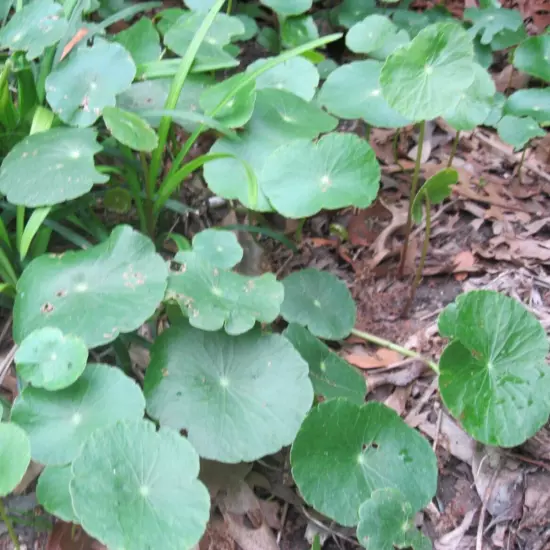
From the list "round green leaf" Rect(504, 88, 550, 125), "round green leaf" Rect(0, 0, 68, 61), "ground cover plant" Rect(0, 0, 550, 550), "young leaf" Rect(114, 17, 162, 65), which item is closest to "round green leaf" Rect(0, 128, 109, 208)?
"ground cover plant" Rect(0, 0, 550, 550)

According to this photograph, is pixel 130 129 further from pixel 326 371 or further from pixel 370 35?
pixel 370 35

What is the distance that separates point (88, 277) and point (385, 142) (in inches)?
60.5

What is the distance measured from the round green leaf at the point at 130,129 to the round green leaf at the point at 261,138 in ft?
0.81

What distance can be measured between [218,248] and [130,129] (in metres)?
0.41

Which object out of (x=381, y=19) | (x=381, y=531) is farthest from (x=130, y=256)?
(x=381, y=19)

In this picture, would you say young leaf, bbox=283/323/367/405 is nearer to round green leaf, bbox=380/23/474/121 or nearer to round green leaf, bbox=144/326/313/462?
A: round green leaf, bbox=144/326/313/462

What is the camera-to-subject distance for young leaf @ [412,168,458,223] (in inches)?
68.3

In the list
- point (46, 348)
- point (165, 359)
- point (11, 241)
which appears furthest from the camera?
point (11, 241)

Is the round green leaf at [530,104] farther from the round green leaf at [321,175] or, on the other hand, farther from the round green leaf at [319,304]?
the round green leaf at [319,304]

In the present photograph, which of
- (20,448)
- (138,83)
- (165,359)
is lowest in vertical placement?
(165,359)

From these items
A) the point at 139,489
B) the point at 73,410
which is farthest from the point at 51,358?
the point at 139,489

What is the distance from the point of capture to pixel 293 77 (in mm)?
2143

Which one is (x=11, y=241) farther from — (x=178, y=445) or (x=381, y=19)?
(x=381, y=19)

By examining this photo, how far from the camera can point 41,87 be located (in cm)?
191
